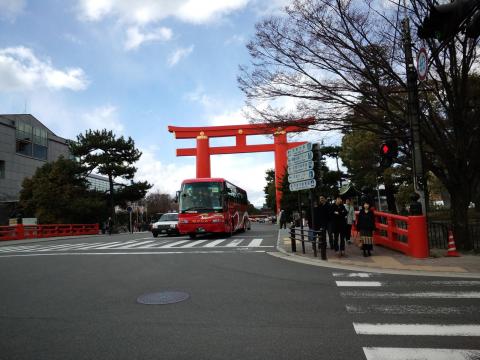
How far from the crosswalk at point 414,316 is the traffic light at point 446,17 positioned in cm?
406

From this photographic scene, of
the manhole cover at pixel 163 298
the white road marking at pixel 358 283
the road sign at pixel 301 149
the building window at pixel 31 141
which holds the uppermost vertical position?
the building window at pixel 31 141

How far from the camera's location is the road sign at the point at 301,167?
1194 centimetres

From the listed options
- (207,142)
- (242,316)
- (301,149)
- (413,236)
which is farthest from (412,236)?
(207,142)

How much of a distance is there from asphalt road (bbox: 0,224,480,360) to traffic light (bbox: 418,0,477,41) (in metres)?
4.06

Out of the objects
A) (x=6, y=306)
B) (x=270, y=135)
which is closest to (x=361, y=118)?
(x=270, y=135)

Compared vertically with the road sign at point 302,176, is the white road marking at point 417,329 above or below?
below

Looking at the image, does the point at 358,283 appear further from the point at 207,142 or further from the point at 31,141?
the point at 31,141

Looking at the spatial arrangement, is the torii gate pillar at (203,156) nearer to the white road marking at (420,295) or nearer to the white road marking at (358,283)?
the white road marking at (358,283)

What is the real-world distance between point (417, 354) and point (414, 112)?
7645 millimetres

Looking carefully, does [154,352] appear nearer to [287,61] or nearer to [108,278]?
[108,278]

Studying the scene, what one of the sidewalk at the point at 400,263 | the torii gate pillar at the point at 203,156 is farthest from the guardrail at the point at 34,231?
the sidewalk at the point at 400,263

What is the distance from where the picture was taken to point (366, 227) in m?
10.9

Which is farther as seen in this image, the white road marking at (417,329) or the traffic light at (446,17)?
the traffic light at (446,17)

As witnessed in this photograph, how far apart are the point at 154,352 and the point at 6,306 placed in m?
3.72
